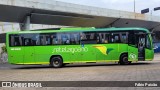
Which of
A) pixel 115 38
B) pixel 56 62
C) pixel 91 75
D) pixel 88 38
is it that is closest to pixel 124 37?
pixel 115 38

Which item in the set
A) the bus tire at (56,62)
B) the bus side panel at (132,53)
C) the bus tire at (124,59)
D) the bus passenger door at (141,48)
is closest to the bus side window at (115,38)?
the bus side panel at (132,53)

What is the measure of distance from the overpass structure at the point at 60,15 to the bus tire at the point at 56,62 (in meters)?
13.7

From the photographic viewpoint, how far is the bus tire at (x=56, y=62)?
27.1 metres

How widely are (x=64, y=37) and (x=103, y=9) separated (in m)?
30.6

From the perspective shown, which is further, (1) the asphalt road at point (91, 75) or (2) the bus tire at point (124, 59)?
(2) the bus tire at point (124, 59)

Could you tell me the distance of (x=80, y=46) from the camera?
88.6 feet

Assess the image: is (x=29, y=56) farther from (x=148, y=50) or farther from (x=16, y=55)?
(x=148, y=50)

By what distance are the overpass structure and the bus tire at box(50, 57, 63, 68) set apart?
13.7 m

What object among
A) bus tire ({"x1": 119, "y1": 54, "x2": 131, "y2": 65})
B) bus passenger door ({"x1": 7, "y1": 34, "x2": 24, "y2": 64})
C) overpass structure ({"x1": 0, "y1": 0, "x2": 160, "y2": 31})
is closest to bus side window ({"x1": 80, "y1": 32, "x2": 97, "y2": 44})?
bus tire ({"x1": 119, "y1": 54, "x2": 131, "y2": 65})

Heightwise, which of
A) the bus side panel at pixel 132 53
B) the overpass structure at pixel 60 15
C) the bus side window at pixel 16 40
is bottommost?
the bus side panel at pixel 132 53

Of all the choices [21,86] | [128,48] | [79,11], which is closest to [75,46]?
[128,48]

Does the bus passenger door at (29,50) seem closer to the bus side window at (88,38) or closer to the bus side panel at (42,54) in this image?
the bus side panel at (42,54)

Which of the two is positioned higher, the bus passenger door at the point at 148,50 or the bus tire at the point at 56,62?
the bus passenger door at the point at 148,50

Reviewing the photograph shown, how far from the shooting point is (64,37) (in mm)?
27062
